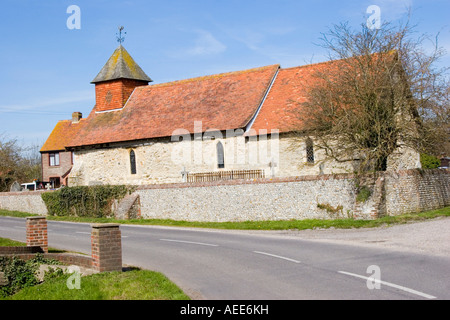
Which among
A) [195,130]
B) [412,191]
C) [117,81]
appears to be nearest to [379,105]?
[412,191]

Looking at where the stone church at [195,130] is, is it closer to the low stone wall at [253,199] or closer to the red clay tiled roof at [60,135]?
the low stone wall at [253,199]

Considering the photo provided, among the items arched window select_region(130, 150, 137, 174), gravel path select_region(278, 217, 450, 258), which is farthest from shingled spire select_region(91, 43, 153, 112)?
gravel path select_region(278, 217, 450, 258)

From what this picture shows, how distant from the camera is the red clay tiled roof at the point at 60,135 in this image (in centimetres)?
6012

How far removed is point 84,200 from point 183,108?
375 inches

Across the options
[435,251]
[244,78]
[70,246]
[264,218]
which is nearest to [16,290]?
[70,246]

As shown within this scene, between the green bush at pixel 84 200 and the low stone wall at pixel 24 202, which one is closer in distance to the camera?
the green bush at pixel 84 200

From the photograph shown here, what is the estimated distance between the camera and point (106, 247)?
37.9 ft

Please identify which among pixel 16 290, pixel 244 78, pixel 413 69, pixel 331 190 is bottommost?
pixel 16 290

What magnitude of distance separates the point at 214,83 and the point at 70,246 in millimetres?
20970

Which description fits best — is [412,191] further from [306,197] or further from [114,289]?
[114,289]

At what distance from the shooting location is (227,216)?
26.2 meters

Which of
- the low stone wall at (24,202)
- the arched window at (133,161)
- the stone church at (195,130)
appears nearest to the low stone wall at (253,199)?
the stone church at (195,130)

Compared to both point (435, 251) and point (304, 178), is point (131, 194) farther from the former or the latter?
point (435, 251)
